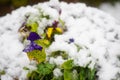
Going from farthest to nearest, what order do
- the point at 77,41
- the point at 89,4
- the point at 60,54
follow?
1. the point at 89,4
2. the point at 77,41
3. the point at 60,54

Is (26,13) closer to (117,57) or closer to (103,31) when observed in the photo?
(103,31)

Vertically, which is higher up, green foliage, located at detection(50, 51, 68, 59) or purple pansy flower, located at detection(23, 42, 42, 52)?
green foliage, located at detection(50, 51, 68, 59)

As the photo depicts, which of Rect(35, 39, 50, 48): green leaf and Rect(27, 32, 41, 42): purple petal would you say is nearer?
Rect(27, 32, 41, 42): purple petal

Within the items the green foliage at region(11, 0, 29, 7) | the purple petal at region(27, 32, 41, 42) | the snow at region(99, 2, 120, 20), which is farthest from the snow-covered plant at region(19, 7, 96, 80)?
the green foliage at region(11, 0, 29, 7)

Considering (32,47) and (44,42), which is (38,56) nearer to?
(32,47)

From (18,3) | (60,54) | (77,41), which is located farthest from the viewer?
(18,3)

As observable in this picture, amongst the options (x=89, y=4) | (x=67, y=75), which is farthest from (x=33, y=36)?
(x=89, y=4)

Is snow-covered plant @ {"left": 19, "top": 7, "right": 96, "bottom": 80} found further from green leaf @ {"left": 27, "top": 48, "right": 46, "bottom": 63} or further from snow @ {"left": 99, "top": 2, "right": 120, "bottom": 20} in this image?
snow @ {"left": 99, "top": 2, "right": 120, "bottom": 20}

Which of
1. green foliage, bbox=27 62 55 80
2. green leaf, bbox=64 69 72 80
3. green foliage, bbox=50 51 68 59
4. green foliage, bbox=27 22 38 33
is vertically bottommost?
green leaf, bbox=64 69 72 80

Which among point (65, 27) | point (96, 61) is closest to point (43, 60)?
point (96, 61)
